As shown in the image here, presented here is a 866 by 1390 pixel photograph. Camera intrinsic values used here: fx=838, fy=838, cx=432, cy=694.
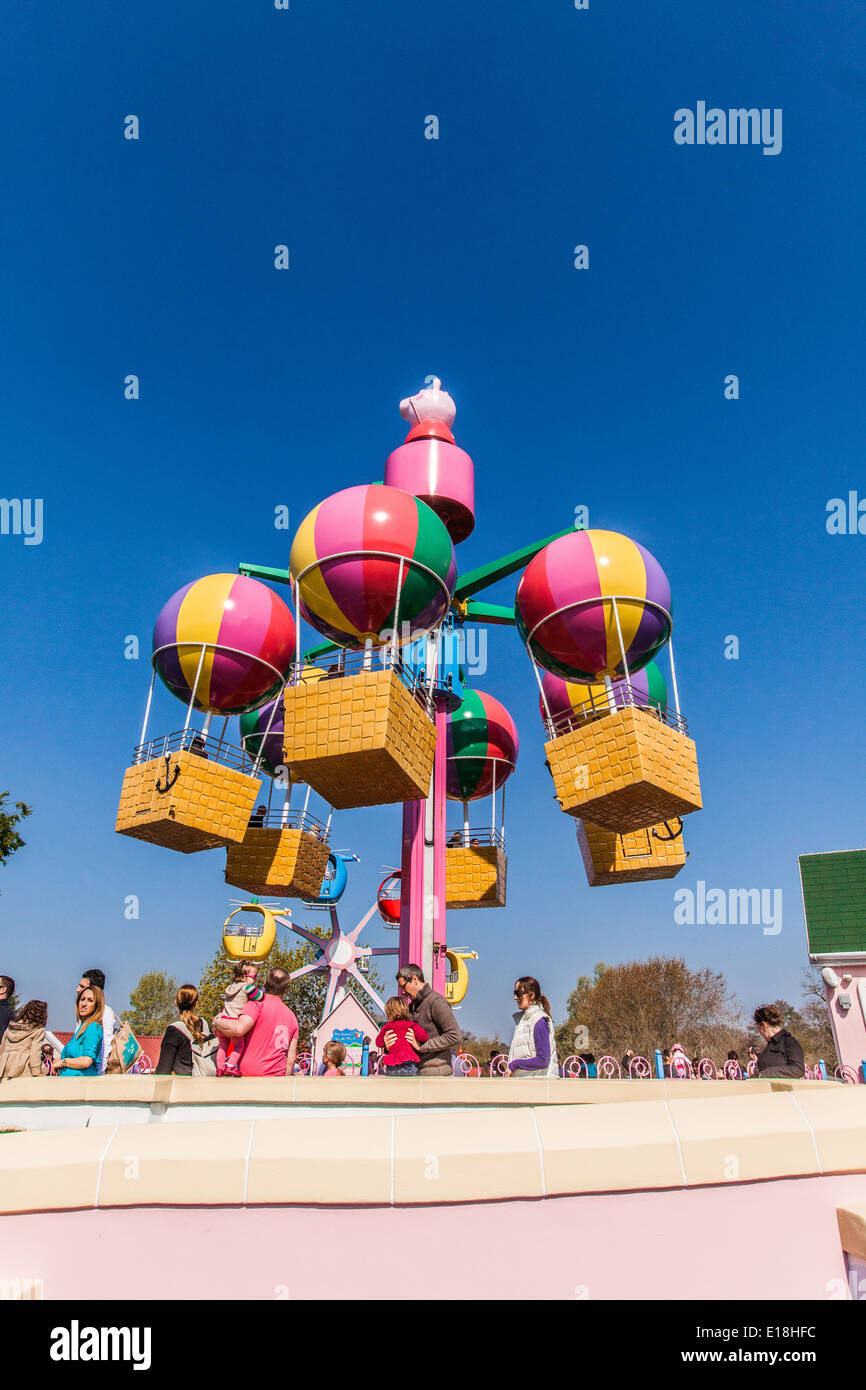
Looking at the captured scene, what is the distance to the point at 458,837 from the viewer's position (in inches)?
624

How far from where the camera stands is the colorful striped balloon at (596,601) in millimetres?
10945

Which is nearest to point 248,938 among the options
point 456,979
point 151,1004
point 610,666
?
point 456,979

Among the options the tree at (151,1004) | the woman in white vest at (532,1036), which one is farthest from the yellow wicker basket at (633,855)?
the tree at (151,1004)

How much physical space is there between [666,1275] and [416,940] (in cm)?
993

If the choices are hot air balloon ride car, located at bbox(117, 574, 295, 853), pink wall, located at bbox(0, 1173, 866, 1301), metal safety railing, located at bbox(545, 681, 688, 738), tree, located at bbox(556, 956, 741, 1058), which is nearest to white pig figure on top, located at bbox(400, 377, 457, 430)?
hot air balloon ride car, located at bbox(117, 574, 295, 853)

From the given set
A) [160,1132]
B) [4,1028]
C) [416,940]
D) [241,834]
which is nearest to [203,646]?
[241,834]

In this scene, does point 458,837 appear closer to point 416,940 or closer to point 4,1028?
point 416,940

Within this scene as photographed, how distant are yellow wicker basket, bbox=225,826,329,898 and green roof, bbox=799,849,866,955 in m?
13.9

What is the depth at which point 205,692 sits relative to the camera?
12.2 m

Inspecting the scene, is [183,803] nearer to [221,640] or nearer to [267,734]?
[221,640]
